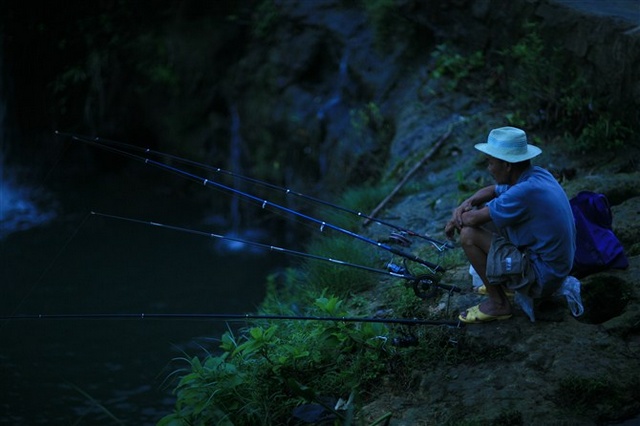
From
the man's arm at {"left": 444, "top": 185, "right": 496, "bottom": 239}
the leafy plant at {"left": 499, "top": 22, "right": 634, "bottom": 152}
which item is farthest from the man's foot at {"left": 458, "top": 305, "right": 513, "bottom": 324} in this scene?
the leafy plant at {"left": 499, "top": 22, "right": 634, "bottom": 152}

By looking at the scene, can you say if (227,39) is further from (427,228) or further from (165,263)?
(427,228)

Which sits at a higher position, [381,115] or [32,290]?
[381,115]

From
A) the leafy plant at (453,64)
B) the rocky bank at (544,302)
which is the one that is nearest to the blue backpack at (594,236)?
the rocky bank at (544,302)

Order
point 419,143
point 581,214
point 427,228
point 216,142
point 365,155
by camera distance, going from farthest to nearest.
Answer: point 216,142
point 365,155
point 419,143
point 427,228
point 581,214

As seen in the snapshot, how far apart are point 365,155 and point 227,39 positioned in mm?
3722

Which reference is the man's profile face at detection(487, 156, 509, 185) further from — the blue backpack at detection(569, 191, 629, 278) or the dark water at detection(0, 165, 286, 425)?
the dark water at detection(0, 165, 286, 425)

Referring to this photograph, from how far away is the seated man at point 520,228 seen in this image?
179 inches

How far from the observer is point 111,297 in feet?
30.1

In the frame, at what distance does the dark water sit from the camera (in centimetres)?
693

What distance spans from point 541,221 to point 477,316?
0.75m

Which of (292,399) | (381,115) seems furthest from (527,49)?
(292,399)

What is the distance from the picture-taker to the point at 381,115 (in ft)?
33.2

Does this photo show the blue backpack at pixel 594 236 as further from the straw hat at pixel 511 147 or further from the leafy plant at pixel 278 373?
the leafy plant at pixel 278 373

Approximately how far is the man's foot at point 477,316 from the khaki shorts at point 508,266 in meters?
0.24
